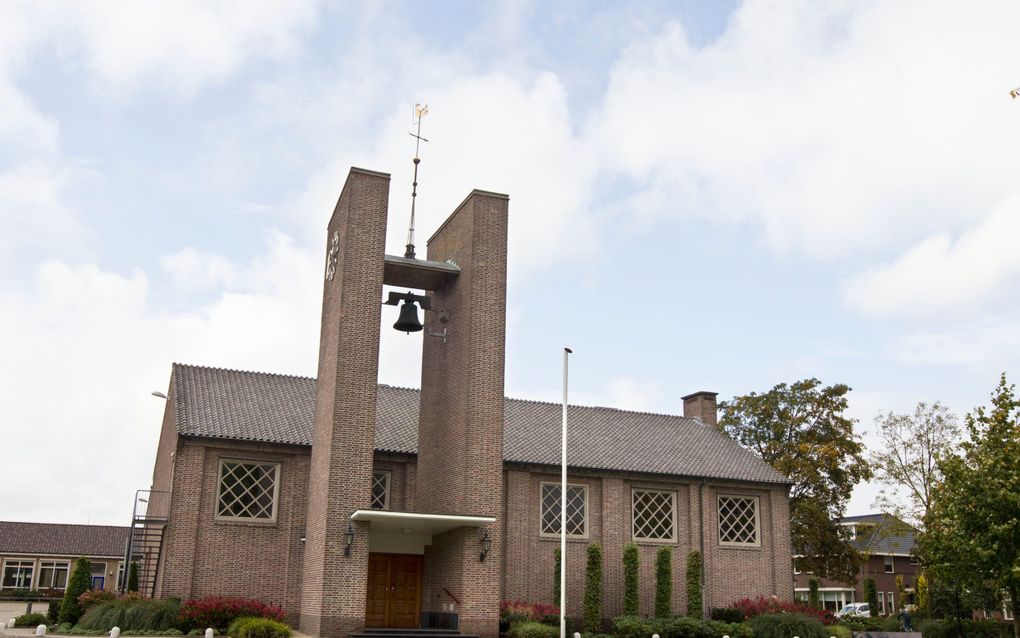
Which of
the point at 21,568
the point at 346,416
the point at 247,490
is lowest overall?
the point at 21,568

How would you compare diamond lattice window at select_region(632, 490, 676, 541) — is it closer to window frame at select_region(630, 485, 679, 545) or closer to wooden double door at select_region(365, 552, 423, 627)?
window frame at select_region(630, 485, 679, 545)

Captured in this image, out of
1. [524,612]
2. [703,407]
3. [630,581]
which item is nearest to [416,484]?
[524,612]

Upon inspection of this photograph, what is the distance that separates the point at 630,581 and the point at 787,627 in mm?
5253

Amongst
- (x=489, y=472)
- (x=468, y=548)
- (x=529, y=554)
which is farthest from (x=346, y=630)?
(x=529, y=554)

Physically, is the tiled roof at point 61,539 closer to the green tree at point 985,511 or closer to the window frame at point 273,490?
the window frame at point 273,490

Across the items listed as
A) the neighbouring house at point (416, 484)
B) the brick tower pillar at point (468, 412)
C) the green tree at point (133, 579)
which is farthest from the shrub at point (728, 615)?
the green tree at point (133, 579)

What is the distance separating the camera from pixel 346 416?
78.4 ft

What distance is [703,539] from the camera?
112 feet

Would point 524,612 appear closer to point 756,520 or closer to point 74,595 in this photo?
point 756,520

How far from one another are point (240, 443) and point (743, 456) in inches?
795

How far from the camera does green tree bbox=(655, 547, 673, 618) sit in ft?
101

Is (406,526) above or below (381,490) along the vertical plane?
below

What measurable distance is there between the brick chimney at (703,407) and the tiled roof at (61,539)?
1747 inches

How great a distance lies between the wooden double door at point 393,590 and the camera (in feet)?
88.0
